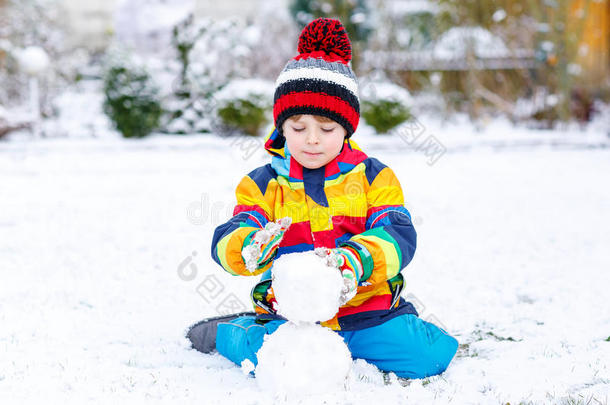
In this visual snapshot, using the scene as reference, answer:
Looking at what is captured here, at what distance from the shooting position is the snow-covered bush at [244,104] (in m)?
9.38

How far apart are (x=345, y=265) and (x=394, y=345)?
447 mm

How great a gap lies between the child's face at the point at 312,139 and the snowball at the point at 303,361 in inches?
22.9

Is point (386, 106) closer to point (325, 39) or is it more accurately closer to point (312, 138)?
point (325, 39)

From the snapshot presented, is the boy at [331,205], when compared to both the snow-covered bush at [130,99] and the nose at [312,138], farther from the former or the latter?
the snow-covered bush at [130,99]

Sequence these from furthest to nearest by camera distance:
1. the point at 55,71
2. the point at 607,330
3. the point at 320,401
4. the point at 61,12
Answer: the point at 61,12
the point at 55,71
the point at 607,330
the point at 320,401

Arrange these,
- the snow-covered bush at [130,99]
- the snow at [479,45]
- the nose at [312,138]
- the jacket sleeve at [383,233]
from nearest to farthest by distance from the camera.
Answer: the jacket sleeve at [383,233] < the nose at [312,138] < the snow-covered bush at [130,99] < the snow at [479,45]

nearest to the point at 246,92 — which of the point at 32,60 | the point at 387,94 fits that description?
the point at 387,94

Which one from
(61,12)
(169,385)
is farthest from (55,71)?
(169,385)

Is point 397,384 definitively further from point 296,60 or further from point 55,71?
point 55,71

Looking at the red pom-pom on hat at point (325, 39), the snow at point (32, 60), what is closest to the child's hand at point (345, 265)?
the red pom-pom on hat at point (325, 39)

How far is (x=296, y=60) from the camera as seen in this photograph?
6.71 feet

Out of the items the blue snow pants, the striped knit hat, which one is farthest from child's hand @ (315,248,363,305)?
the striped knit hat

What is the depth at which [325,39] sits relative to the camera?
2039mm

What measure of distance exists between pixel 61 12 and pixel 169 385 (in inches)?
632
